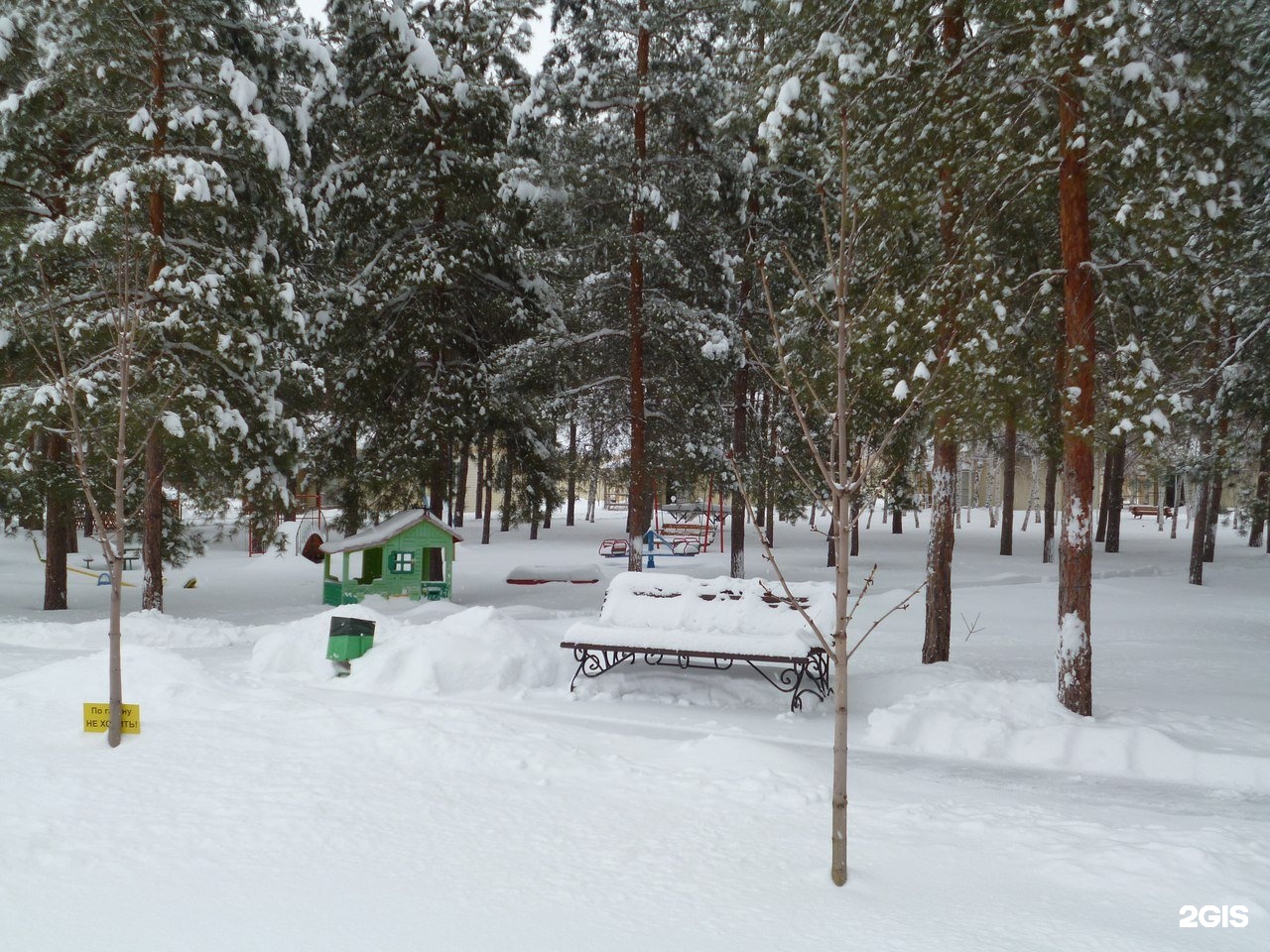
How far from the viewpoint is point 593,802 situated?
5.77 metres

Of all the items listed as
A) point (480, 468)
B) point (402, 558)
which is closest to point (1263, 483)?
point (402, 558)

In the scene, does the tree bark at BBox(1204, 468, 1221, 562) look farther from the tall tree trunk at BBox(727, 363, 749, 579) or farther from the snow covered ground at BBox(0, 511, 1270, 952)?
the snow covered ground at BBox(0, 511, 1270, 952)

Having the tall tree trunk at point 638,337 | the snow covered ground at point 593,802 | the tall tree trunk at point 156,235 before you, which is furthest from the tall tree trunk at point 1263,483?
the tall tree trunk at point 156,235

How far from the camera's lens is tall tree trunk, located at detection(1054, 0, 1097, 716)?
817 cm

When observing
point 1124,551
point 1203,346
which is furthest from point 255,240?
point 1124,551

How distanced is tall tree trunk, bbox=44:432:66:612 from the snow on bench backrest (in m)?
9.28

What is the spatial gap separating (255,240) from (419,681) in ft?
28.4

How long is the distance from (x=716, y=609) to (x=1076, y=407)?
13.4 feet

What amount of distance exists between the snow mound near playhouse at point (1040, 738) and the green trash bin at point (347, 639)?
216 inches

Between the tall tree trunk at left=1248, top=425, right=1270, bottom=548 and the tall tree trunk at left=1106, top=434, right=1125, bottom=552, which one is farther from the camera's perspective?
the tall tree trunk at left=1106, top=434, right=1125, bottom=552

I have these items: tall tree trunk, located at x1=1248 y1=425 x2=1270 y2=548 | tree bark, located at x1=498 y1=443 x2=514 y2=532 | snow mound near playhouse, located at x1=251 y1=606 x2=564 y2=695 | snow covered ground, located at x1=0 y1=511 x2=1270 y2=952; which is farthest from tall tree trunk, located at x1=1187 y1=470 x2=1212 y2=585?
snow mound near playhouse, located at x1=251 y1=606 x2=564 y2=695

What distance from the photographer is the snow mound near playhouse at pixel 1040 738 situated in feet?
23.6

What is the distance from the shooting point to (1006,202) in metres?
8.85

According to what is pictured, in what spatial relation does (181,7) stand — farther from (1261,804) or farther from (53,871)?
(1261,804)
